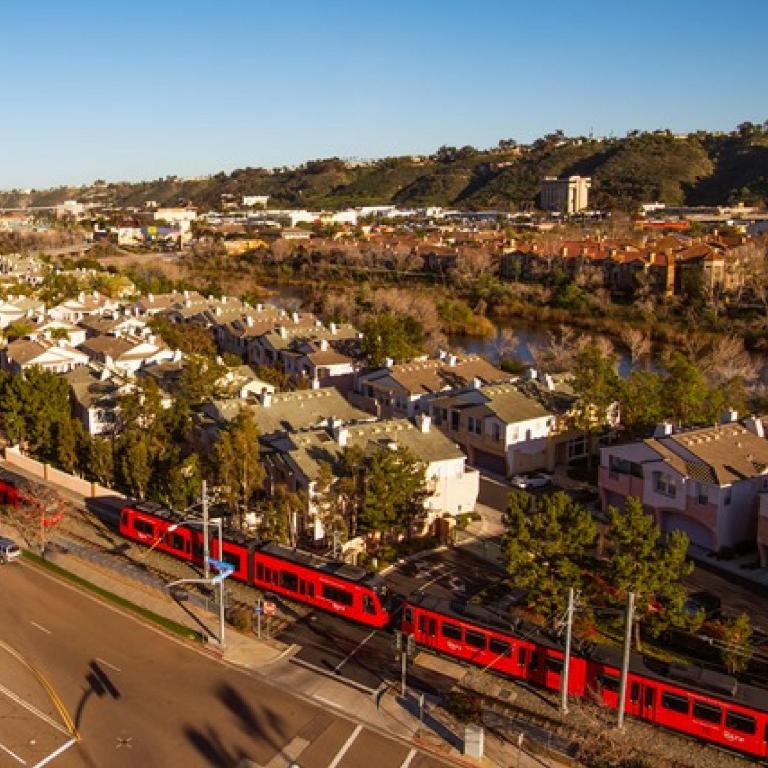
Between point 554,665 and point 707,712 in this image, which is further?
point 554,665

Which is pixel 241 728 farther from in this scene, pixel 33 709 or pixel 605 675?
pixel 605 675

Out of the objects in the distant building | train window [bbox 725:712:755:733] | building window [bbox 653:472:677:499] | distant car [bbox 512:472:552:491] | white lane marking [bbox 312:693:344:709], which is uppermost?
the distant building

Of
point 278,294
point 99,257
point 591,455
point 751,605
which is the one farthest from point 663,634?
point 99,257

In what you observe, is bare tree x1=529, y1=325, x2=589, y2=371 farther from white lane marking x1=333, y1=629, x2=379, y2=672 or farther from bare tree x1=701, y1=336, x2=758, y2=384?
white lane marking x1=333, y1=629, x2=379, y2=672

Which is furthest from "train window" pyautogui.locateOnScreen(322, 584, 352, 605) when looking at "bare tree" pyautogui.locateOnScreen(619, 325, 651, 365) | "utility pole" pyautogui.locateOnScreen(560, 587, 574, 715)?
"bare tree" pyautogui.locateOnScreen(619, 325, 651, 365)

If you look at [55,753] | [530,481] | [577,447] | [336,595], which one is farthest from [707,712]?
[577,447]
